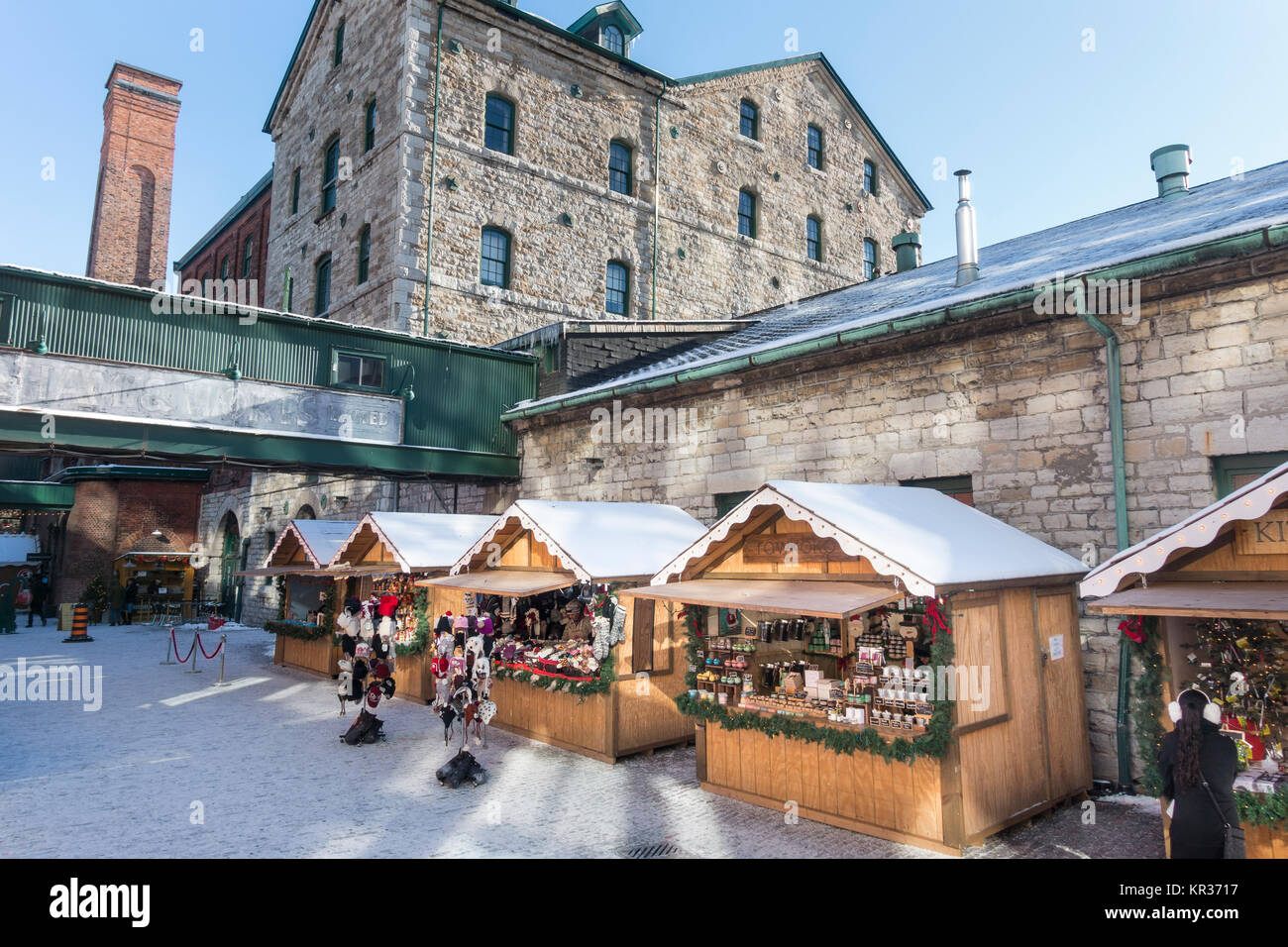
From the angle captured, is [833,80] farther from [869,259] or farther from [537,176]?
[537,176]

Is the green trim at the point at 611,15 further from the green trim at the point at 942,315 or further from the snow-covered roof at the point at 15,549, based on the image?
the snow-covered roof at the point at 15,549

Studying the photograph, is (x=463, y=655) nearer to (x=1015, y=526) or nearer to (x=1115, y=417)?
(x=1015, y=526)

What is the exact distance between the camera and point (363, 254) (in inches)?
884

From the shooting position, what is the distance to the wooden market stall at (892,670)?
6617 mm

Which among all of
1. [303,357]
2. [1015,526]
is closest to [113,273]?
[303,357]

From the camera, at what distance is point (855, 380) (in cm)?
1097

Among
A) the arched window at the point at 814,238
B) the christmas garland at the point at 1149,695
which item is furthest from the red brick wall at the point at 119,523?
the christmas garland at the point at 1149,695

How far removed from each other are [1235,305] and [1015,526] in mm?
3055

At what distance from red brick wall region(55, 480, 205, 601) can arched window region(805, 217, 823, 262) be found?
26.1 metres

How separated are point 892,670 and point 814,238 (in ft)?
80.2

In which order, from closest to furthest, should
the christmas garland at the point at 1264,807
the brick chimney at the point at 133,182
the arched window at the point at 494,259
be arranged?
the christmas garland at the point at 1264,807, the arched window at the point at 494,259, the brick chimney at the point at 133,182

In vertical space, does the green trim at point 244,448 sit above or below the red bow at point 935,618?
above

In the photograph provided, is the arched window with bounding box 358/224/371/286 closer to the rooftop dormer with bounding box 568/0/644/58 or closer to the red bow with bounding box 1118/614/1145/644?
the rooftop dormer with bounding box 568/0/644/58

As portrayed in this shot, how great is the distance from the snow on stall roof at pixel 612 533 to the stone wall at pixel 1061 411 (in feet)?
5.00
